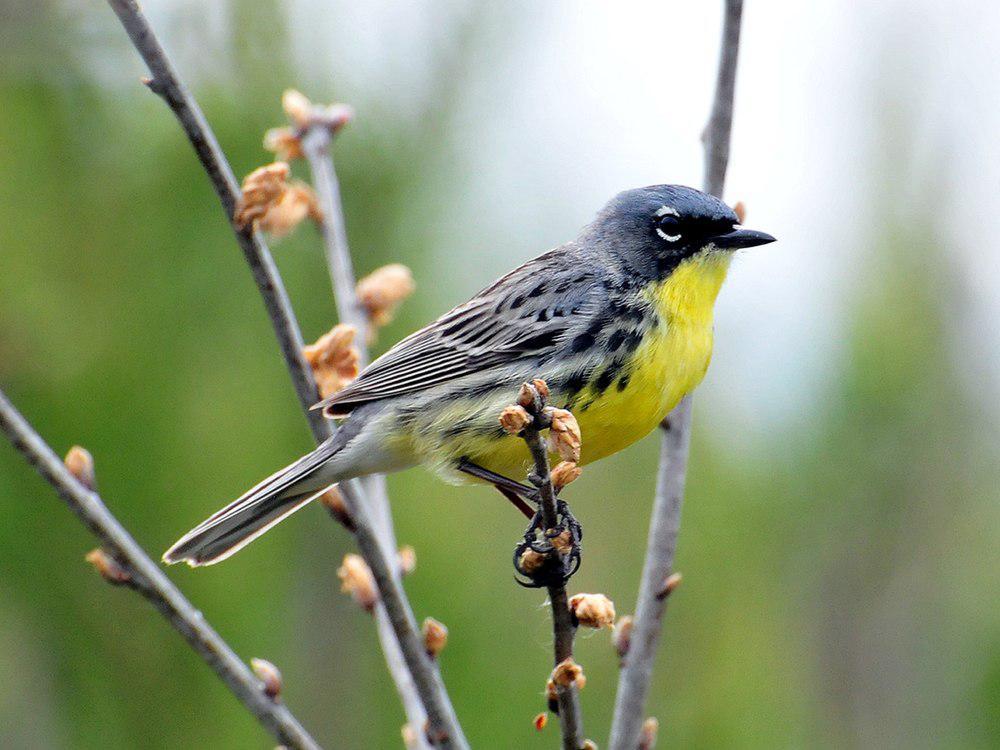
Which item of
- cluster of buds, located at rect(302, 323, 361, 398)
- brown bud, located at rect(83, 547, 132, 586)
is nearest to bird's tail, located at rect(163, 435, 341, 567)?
cluster of buds, located at rect(302, 323, 361, 398)

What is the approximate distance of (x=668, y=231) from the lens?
12.4 feet

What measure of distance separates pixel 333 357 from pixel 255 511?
0.65 m

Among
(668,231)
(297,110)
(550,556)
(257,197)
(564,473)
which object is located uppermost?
(297,110)

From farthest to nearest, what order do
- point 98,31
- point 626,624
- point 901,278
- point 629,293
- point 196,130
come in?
1. point 901,278
2. point 98,31
3. point 629,293
4. point 626,624
5. point 196,130

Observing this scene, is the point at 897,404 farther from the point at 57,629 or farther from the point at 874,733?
the point at 57,629

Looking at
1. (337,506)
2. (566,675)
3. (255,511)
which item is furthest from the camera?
(255,511)

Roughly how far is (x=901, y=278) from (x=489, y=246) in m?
1.52

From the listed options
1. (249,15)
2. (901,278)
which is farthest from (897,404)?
(249,15)

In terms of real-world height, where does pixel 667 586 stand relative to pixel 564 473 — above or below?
below

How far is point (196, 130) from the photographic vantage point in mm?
2389

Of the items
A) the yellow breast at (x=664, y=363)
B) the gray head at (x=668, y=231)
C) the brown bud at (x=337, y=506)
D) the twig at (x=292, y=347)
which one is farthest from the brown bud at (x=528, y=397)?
the gray head at (x=668, y=231)

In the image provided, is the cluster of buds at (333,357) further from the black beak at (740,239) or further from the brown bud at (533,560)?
the black beak at (740,239)

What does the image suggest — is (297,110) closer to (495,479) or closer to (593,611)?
(495,479)

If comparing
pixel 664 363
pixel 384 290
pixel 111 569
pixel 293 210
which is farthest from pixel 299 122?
pixel 111 569
